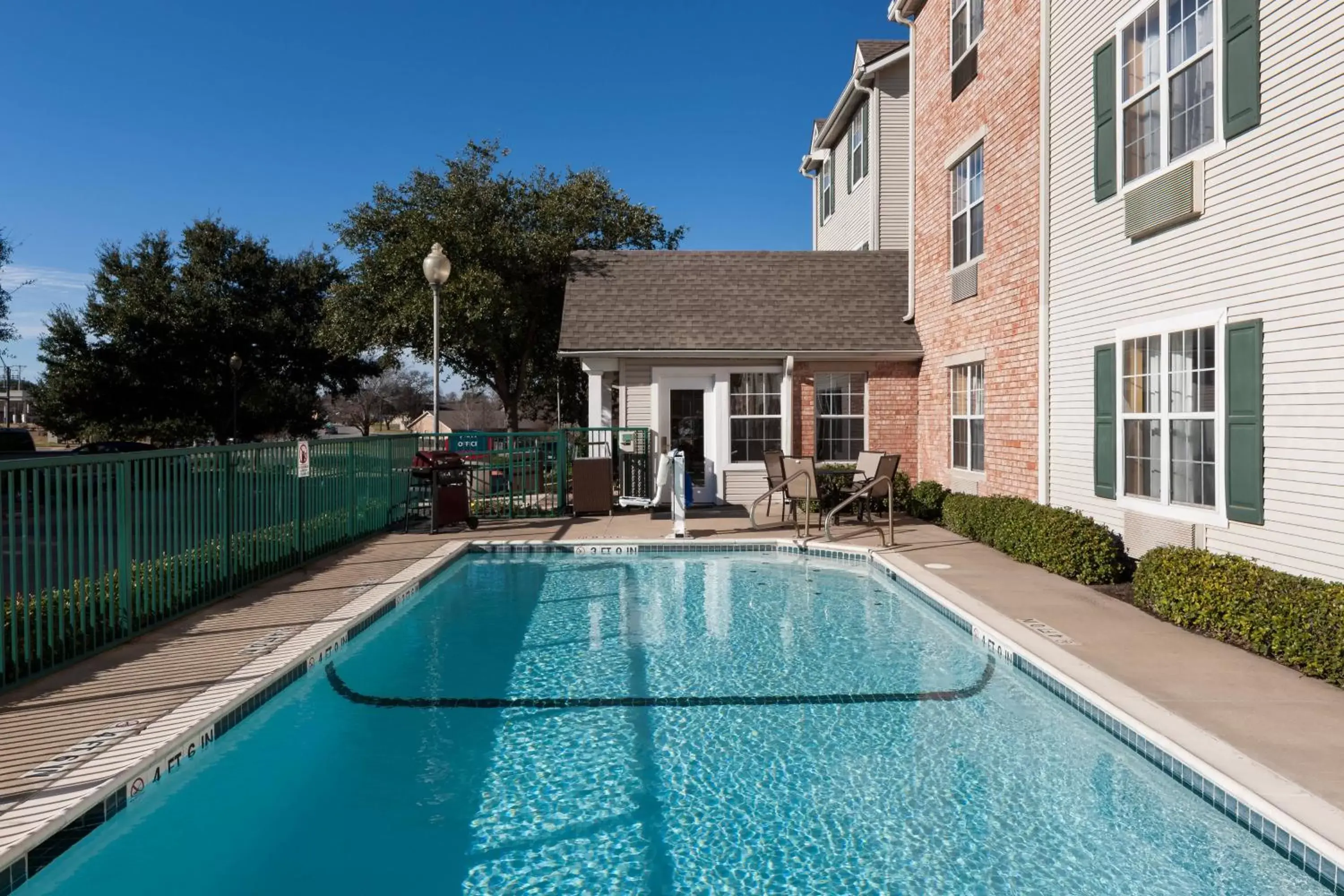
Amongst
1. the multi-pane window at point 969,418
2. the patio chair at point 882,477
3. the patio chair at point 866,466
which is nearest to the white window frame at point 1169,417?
the patio chair at point 882,477

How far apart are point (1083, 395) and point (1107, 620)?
340 centimetres

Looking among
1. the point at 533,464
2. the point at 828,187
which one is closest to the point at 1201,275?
the point at 533,464

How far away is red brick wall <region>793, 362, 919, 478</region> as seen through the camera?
14102 millimetres

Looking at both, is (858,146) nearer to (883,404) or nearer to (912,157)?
(912,157)

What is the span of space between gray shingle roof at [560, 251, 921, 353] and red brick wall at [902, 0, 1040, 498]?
1240mm

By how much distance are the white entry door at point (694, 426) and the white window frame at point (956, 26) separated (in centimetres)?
630

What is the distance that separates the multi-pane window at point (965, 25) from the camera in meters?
11.8

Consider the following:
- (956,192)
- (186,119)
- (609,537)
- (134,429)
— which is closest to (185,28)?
(186,119)

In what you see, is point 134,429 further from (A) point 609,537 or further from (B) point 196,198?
(A) point 609,537

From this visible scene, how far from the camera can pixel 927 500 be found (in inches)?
501

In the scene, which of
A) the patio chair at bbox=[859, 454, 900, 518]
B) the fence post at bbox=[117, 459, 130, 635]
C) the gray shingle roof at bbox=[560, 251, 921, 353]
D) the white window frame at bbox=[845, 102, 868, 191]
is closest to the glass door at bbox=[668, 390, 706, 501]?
the gray shingle roof at bbox=[560, 251, 921, 353]

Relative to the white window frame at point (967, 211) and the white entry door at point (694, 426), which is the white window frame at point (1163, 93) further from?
the white entry door at point (694, 426)

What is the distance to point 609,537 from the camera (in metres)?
11.2

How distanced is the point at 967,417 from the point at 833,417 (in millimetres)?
2609
